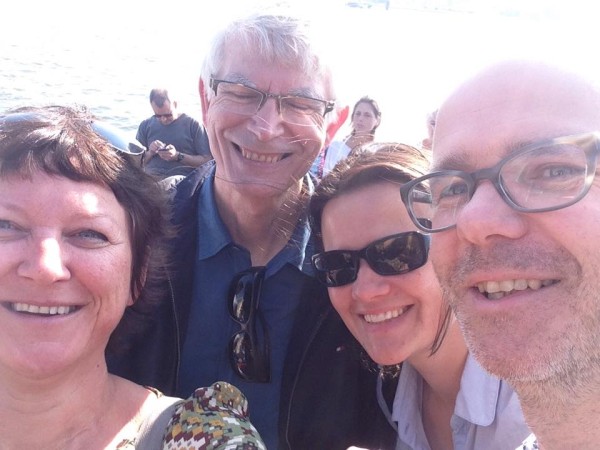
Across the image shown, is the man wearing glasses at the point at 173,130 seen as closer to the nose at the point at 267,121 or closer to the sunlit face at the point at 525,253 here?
the nose at the point at 267,121

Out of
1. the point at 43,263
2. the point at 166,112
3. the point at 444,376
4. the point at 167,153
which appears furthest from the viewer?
the point at 166,112

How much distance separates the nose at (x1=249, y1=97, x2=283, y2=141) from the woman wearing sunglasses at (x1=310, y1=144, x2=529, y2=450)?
29cm

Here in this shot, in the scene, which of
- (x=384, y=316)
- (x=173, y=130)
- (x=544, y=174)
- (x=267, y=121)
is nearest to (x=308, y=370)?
(x=384, y=316)

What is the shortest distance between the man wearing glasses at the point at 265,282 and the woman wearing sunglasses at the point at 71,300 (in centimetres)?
36

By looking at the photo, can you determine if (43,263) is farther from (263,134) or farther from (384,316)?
(384,316)

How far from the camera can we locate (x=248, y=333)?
6.96 ft

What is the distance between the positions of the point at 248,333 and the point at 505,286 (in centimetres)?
106

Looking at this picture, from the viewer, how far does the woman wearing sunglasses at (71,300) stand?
1.59 m

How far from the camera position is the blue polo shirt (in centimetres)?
216

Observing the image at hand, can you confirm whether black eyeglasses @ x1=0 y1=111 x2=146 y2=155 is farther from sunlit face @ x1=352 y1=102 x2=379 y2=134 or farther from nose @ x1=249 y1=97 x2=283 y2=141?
sunlit face @ x1=352 y1=102 x2=379 y2=134

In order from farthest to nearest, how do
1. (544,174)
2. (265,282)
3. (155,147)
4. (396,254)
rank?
(155,147)
(265,282)
(396,254)
(544,174)

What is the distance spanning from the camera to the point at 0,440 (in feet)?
5.41

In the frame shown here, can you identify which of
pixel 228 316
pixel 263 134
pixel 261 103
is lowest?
pixel 228 316

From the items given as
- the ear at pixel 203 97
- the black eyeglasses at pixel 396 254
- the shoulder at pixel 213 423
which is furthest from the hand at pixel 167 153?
the shoulder at pixel 213 423
